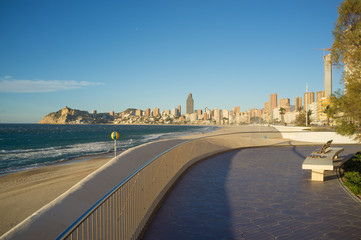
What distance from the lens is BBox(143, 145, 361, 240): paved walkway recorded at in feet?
13.6

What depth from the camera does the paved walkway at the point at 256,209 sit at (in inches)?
163

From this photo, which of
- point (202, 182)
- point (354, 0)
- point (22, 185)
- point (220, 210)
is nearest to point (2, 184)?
point (22, 185)

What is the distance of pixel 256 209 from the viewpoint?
5215mm

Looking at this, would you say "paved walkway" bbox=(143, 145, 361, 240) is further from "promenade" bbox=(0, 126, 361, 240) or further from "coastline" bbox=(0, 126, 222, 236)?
"coastline" bbox=(0, 126, 222, 236)

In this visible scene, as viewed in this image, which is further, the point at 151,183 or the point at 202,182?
the point at 202,182

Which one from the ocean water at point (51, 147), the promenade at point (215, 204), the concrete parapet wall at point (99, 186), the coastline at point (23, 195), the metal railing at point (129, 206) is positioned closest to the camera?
the metal railing at point (129, 206)

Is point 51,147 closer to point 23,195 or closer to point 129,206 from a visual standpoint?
point 23,195

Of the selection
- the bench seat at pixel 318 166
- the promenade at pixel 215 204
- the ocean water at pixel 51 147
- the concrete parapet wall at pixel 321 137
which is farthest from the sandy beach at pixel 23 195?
the concrete parapet wall at pixel 321 137

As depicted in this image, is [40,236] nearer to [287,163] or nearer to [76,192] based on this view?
[76,192]

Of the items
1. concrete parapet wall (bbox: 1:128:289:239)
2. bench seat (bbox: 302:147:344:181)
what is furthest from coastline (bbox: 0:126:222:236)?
bench seat (bbox: 302:147:344:181)

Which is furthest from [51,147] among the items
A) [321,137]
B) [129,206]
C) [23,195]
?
[129,206]

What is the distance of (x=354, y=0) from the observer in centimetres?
780

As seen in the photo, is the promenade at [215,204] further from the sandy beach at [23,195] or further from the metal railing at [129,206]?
the sandy beach at [23,195]

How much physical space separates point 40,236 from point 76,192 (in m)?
1.57
